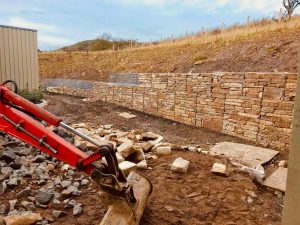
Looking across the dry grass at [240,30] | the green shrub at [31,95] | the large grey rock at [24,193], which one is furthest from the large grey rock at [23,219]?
the dry grass at [240,30]

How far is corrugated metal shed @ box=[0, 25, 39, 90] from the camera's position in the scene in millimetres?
9836

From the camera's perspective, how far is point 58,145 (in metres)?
2.76

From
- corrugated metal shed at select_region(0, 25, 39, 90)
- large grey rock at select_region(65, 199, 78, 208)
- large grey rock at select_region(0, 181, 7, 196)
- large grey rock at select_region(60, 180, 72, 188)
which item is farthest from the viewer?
corrugated metal shed at select_region(0, 25, 39, 90)

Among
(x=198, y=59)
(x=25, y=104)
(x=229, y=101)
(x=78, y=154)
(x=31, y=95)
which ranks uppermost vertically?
Answer: (x=198, y=59)

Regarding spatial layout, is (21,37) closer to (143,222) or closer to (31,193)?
(31,193)

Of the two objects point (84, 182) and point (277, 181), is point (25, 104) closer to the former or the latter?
point (84, 182)

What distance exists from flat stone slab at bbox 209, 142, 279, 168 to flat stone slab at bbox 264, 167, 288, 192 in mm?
504

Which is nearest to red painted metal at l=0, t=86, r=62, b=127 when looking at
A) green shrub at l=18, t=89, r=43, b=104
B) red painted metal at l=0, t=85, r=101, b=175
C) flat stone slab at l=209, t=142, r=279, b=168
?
red painted metal at l=0, t=85, r=101, b=175

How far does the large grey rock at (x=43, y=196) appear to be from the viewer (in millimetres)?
3543

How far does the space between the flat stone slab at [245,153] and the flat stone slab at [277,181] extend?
0.50 meters

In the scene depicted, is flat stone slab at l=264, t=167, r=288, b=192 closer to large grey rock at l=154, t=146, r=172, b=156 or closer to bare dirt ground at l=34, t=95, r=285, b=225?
bare dirt ground at l=34, t=95, r=285, b=225

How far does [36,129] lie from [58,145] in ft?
0.91

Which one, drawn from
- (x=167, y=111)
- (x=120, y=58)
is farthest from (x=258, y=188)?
(x=120, y=58)

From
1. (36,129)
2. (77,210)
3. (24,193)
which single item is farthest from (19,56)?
(36,129)
